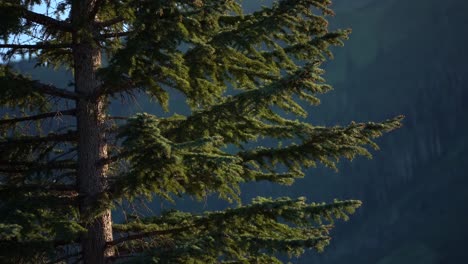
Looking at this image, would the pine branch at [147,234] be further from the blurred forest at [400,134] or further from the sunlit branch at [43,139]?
the blurred forest at [400,134]

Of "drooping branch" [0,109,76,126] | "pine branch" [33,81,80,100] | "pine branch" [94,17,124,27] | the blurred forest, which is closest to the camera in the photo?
"pine branch" [33,81,80,100]

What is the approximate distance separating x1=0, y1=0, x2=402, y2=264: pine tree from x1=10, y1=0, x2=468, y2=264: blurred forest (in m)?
81.3

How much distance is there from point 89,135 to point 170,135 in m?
0.83

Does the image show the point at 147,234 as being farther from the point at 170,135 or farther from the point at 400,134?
the point at 400,134

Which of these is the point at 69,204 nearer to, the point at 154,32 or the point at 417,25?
the point at 154,32

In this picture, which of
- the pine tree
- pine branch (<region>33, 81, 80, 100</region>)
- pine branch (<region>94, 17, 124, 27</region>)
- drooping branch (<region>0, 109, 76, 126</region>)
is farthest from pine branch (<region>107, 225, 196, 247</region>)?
pine branch (<region>94, 17, 124, 27</region>)

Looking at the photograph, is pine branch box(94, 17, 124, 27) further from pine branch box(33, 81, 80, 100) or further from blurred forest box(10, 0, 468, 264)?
blurred forest box(10, 0, 468, 264)

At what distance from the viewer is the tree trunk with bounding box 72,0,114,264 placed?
637cm

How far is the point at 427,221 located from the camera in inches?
3932

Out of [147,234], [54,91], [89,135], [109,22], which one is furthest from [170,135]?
[109,22]

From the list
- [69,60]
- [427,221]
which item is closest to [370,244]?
[427,221]

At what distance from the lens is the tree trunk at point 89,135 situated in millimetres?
6371

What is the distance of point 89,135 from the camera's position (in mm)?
6539

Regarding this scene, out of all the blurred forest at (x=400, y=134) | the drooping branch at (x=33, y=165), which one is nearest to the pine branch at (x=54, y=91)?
the drooping branch at (x=33, y=165)
